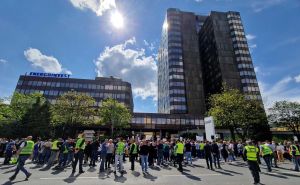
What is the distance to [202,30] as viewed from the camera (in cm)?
11019

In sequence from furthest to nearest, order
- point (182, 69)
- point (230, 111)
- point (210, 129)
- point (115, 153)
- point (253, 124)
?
point (182, 69) < point (253, 124) < point (230, 111) < point (210, 129) < point (115, 153)

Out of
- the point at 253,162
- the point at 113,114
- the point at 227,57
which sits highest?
the point at 227,57

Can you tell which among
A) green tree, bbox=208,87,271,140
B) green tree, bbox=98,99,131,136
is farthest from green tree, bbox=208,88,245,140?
green tree, bbox=98,99,131,136

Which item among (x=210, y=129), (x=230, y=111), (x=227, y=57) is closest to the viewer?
(x=210, y=129)

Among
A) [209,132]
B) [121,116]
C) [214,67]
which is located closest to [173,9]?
[214,67]

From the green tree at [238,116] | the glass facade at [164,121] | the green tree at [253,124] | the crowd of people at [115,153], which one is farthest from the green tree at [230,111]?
the glass facade at [164,121]

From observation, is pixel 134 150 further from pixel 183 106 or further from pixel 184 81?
pixel 184 81

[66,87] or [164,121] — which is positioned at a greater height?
[66,87]

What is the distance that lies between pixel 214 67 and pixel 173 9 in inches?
1541

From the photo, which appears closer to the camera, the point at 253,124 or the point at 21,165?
the point at 21,165

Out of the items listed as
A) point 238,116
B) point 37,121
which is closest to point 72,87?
point 37,121

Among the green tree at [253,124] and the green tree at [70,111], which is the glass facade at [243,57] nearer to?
the green tree at [253,124]

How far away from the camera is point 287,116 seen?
5550 centimetres

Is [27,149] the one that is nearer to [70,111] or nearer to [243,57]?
[70,111]
